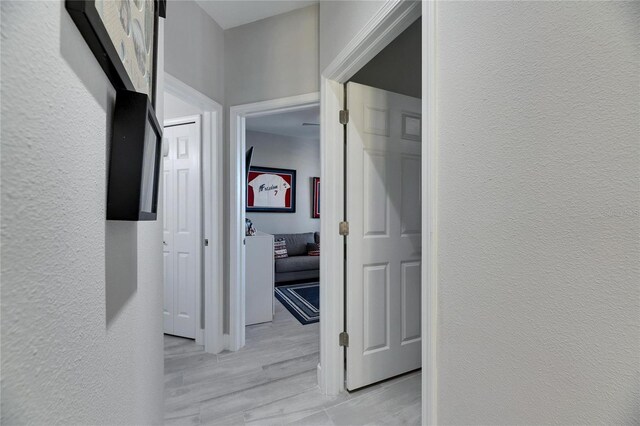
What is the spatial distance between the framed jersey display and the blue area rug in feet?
5.06

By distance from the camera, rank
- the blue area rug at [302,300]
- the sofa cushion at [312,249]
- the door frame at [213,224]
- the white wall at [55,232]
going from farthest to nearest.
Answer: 1. the sofa cushion at [312,249]
2. the blue area rug at [302,300]
3. the door frame at [213,224]
4. the white wall at [55,232]

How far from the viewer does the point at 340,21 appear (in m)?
1.84

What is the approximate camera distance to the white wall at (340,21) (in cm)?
151

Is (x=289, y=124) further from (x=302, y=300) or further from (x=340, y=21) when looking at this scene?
(x=340, y=21)

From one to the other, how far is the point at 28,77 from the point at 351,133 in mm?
1858

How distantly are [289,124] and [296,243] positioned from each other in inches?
86.2

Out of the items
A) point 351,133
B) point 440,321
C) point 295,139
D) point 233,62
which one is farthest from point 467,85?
point 295,139

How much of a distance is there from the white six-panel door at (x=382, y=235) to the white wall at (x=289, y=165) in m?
3.78

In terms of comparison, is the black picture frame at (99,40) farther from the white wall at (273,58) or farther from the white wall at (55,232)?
the white wall at (273,58)

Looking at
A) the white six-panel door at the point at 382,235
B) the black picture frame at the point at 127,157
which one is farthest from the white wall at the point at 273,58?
the black picture frame at the point at 127,157

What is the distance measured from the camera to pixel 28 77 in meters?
0.27

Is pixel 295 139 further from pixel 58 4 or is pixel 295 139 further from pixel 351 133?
pixel 58 4

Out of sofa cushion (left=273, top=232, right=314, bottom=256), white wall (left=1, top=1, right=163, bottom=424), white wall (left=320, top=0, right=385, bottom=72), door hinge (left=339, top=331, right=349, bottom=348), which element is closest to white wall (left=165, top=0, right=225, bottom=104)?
white wall (left=320, top=0, right=385, bottom=72)

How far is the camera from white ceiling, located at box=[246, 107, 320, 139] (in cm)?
468
